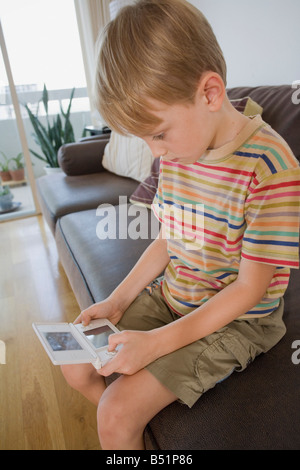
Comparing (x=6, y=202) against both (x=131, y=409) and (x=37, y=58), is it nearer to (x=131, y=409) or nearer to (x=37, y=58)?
(x=37, y=58)

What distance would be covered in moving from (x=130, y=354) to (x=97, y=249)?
28.2 inches

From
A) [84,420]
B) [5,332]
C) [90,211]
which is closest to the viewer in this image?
[84,420]

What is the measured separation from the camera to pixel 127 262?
3.97ft

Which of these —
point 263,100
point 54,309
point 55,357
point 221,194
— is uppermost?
point 263,100

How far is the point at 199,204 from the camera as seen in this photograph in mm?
792

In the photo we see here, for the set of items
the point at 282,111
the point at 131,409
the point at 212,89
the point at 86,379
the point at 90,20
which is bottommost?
the point at 86,379

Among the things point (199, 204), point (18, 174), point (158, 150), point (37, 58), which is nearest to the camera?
point (158, 150)

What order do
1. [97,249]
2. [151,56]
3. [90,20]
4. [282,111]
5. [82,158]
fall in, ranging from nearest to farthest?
1. [151,56]
2. [282,111]
3. [97,249]
4. [82,158]
5. [90,20]

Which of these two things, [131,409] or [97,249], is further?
[97,249]

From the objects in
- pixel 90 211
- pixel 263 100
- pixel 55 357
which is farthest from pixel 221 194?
pixel 90 211

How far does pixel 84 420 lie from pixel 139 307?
1.67 feet

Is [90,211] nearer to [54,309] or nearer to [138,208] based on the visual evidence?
[138,208]

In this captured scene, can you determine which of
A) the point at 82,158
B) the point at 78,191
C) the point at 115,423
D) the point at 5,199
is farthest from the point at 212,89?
the point at 5,199

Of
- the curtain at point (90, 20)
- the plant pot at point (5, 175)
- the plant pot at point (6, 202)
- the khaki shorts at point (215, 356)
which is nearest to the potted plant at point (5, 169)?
the plant pot at point (5, 175)
